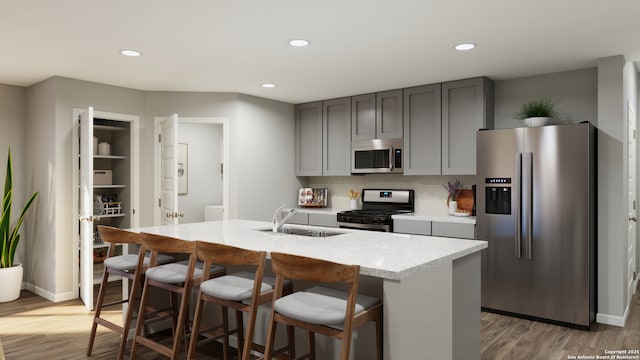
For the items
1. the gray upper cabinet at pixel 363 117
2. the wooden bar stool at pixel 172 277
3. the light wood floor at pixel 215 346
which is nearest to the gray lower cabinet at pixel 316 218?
the gray upper cabinet at pixel 363 117

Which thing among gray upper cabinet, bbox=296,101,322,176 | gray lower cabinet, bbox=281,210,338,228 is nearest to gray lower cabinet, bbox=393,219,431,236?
gray lower cabinet, bbox=281,210,338,228

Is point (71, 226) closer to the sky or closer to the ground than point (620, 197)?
closer to the ground

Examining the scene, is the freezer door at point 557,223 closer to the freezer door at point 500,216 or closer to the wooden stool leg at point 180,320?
the freezer door at point 500,216

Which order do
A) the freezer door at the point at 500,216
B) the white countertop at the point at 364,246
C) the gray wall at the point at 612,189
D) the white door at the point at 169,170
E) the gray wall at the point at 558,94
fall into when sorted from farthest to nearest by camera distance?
the white door at the point at 169,170
the gray wall at the point at 558,94
the freezer door at the point at 500,216
the gray wall at the point at 612,189
the white countertop at the point at 364,246

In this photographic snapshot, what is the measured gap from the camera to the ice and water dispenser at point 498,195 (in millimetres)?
3975

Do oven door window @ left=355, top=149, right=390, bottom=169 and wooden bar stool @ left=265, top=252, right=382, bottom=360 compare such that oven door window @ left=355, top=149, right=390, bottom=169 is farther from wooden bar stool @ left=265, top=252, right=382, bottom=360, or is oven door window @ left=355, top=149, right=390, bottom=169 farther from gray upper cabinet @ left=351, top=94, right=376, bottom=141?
wooden bar stool @ left=265, top=252, right=382, bottom=360

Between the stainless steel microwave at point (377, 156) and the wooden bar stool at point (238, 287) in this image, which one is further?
the stainless steel microwave at point (377, 156)

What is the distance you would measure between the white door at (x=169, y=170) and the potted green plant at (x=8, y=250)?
1.29 m

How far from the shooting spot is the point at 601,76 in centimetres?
380

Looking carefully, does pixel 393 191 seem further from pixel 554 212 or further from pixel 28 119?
pixel 28 119

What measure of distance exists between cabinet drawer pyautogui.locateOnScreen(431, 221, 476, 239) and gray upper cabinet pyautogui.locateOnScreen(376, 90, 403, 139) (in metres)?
1.16

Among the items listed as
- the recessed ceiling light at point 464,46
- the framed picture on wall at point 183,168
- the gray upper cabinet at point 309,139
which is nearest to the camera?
the recessed ceiling light at point 464,46

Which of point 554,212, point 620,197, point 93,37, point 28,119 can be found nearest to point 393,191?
point 554,212

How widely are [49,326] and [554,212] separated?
4398 millimetres
